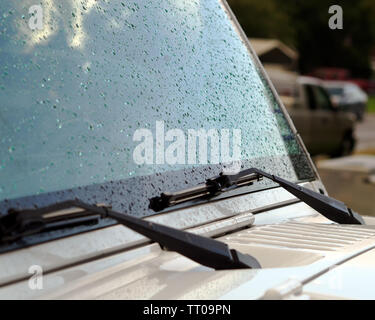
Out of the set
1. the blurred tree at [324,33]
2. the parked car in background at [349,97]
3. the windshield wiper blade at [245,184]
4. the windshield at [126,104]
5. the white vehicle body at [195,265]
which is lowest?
the white vehicle body at [195,265]

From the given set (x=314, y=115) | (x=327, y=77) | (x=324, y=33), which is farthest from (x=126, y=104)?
(x=324, y=33)

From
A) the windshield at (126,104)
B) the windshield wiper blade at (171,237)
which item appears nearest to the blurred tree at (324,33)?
the windshield at (126,104)

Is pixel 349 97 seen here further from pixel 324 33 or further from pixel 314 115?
pixel 324 33

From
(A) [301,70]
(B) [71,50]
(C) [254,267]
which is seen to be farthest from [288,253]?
(A) [301,70]

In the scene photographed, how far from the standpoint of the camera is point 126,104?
5.57 ft

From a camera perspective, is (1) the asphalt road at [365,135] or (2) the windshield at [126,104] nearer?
(2) the windshield at [126,104]

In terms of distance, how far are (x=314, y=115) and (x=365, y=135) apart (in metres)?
10.1

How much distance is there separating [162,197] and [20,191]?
36 centimetres

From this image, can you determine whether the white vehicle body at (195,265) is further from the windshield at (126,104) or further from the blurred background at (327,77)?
the blurred background at (327,77)

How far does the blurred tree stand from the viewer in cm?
6794

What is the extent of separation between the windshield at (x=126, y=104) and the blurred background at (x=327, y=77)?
931mm

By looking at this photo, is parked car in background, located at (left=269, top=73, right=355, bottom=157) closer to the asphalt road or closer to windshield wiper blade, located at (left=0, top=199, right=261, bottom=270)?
the asphalt road

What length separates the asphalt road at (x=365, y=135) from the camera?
17625mm

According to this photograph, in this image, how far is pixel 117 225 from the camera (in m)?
1.52
